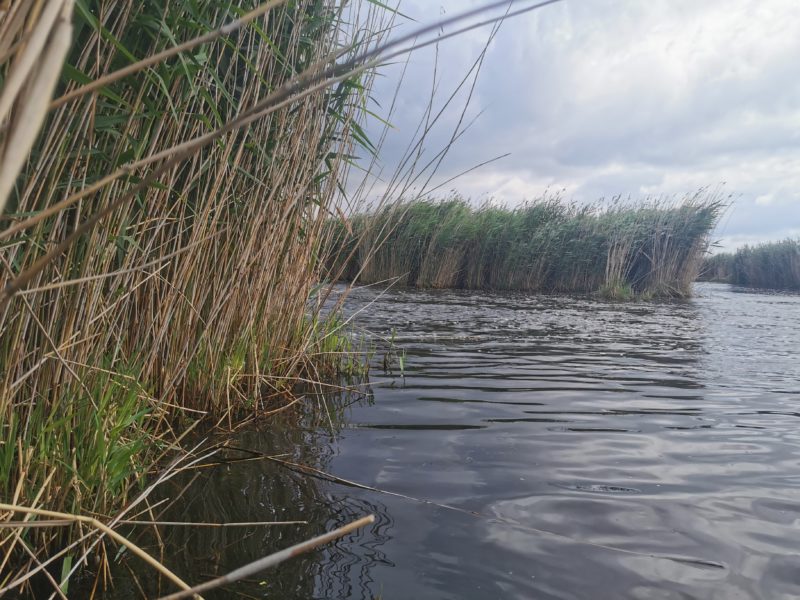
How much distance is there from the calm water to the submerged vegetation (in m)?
18.4

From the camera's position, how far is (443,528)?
1.97 metres

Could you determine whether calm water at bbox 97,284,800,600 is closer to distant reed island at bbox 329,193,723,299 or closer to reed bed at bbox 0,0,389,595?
reed bed at bbox 0,0,389,595

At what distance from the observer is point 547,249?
52.2 ft

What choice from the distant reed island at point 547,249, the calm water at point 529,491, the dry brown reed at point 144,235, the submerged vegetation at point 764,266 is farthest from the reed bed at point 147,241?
the submerged vegetation at point 764,266

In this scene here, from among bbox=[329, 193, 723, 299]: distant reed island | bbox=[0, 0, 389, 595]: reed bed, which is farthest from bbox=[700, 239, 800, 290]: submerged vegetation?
bbox=[0, 0, 389, 595]: reed bed

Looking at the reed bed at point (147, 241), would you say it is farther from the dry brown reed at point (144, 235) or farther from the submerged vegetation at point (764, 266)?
the submerged vegetation at point (764, 266)

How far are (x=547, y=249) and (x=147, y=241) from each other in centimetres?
→ 1438

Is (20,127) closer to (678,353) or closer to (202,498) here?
(202,498)

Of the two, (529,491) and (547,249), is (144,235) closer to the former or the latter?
(529,491)

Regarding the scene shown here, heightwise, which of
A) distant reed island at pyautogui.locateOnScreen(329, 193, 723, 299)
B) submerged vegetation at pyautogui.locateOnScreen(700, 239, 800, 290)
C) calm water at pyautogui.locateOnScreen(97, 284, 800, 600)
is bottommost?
calm water at pyautogui.locateOnScreen(97, 284, 800, 600)

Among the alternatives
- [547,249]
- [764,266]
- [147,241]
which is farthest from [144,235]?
[764,266]

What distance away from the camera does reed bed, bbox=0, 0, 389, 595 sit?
163 cm

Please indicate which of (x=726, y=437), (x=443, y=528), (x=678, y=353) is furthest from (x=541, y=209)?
(x=443, y=528)

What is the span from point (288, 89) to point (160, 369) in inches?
95.4
